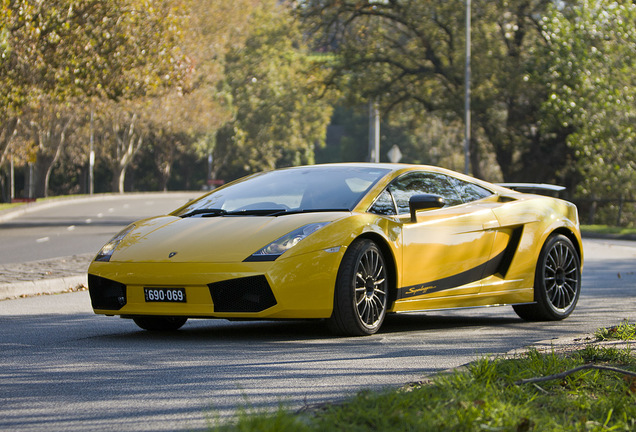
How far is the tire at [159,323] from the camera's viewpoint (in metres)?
7.95

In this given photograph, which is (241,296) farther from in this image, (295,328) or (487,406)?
(487,406)

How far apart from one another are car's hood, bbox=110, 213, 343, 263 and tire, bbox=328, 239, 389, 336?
0.35 metres

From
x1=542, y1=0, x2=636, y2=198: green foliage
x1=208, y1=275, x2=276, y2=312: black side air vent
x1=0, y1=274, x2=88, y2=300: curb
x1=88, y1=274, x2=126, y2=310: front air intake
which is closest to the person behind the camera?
x1=208, y1=275, x2=276, y2=312: black side air vent

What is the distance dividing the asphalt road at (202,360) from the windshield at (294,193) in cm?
98

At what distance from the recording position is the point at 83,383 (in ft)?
17.9

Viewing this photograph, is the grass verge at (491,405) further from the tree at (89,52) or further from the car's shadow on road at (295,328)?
the tree at (89,52)

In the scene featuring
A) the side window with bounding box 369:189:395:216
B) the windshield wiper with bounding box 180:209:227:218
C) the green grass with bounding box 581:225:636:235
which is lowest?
the green grass with bounding box 581:225:636:235

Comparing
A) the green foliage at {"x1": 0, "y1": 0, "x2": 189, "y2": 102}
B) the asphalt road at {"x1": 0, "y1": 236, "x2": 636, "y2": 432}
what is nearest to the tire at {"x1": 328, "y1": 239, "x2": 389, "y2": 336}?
the asphalt road at {"x1": 0, "y1": 236, "x2": 636, "y2": 432}

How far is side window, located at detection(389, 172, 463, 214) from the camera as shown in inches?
322

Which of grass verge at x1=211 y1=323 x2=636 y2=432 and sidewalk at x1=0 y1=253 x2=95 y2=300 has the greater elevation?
grass verge at x1=211 y1=323 x2=636 y2=432

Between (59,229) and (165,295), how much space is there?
71.3 feet

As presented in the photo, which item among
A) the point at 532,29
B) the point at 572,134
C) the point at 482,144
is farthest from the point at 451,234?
the point at 482,144

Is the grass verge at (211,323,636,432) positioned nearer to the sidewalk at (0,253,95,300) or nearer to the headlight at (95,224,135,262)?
the headlight at (95,224,135,262)

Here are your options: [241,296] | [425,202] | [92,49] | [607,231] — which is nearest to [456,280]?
[425,202]
